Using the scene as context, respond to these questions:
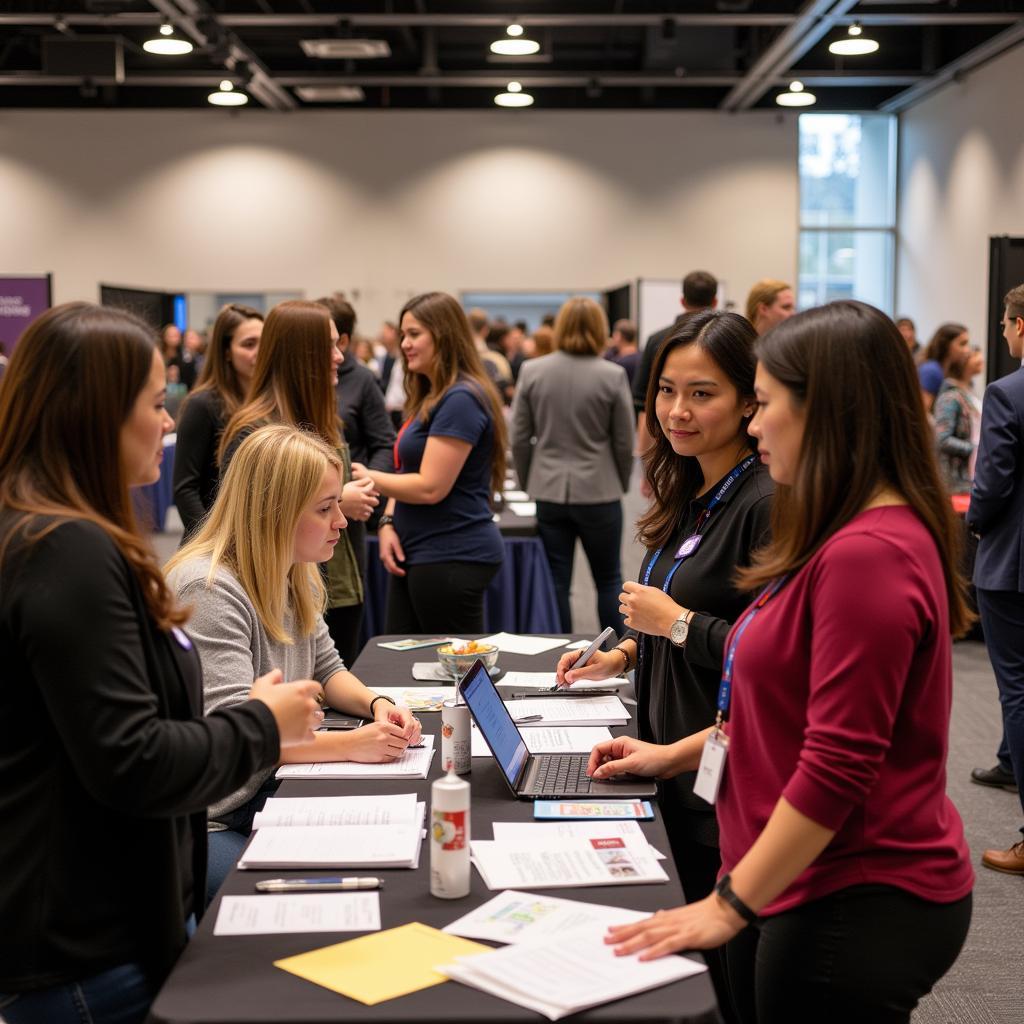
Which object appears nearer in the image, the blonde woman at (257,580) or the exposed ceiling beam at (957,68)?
the blonde woman at (257,580)

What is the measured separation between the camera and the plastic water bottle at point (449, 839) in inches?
56.5

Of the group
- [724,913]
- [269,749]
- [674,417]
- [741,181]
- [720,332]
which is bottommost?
[724,913]

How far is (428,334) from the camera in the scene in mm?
3412

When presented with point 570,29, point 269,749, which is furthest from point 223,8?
point 269,749

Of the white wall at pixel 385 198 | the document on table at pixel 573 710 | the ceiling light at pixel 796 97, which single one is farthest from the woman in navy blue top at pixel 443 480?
the white wall at pixel 385 198

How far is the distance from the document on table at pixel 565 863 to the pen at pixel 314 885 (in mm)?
153

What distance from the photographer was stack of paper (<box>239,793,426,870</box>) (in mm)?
1567

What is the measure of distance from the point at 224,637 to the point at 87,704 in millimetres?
793

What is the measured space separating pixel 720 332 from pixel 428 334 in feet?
5.10

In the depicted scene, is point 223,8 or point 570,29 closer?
point 223,8

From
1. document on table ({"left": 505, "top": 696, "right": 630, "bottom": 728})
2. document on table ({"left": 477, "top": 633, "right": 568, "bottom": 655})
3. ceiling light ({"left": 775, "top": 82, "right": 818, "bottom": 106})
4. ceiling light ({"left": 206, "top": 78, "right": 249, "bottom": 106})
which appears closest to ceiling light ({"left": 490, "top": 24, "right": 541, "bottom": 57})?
ceiling light ({"left": 206, "top": 78, "right": 249, "bottom": 106})

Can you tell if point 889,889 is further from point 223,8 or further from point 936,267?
point 936,267

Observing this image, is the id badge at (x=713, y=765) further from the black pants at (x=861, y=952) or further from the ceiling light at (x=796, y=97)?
the ceiling light at (x=796, y=97)

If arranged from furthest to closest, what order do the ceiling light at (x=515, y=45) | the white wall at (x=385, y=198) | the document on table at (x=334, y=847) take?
1. the white wall at (x=385, y=198)
2. the ceiling light at (x=515, y=45)
3. the document on table at (x=334, y=847)
